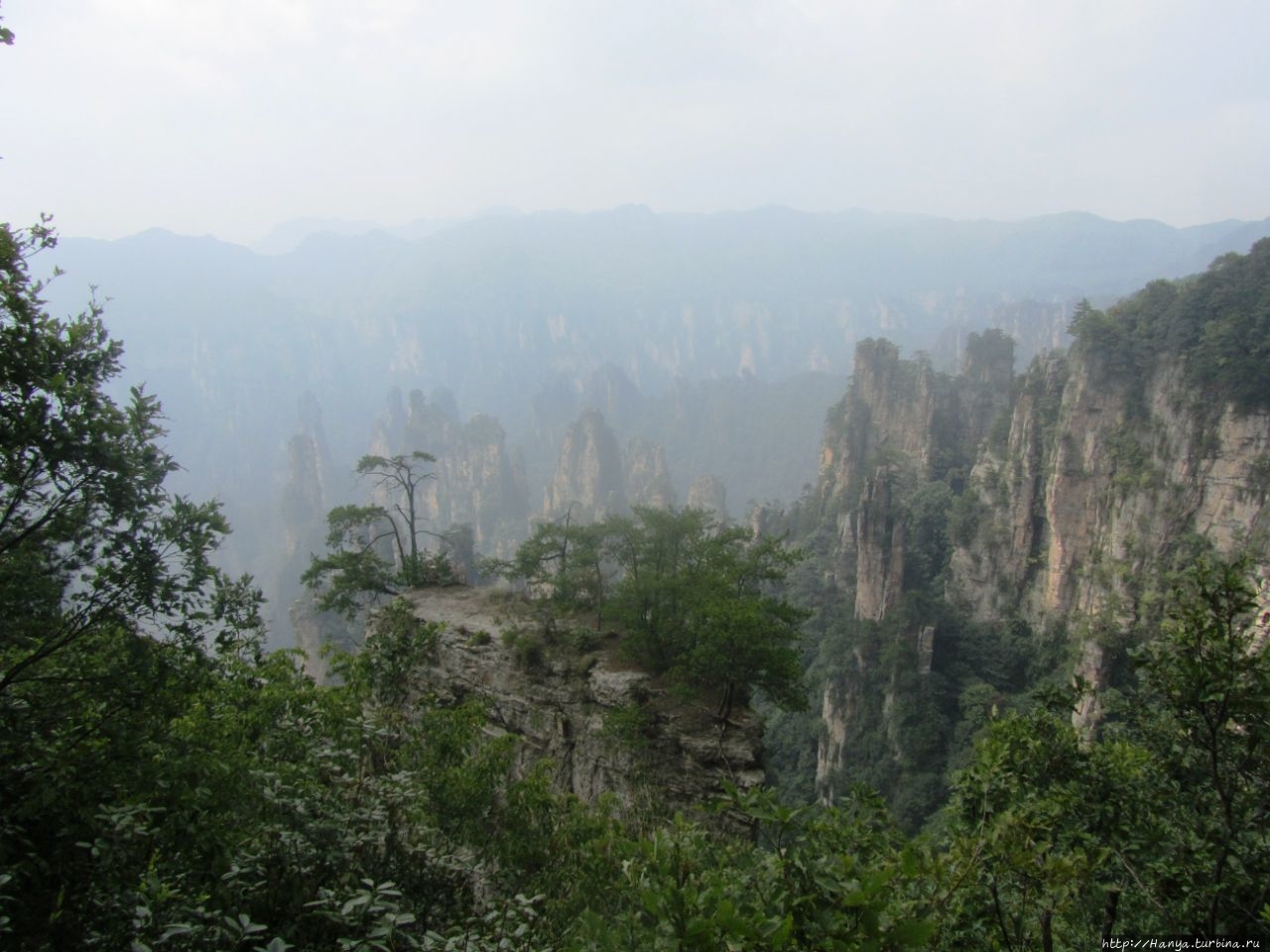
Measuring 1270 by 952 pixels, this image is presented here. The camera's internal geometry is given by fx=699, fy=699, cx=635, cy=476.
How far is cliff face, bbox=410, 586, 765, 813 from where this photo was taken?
451 inches

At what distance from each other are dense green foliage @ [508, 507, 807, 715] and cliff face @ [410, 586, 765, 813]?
1.88 ft

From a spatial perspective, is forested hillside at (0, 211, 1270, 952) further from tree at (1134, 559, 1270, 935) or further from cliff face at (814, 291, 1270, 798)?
cliff face at (814, 291, 1270, 798)

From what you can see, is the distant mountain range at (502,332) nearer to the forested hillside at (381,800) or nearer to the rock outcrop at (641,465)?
the rock outcrop at (641,465)

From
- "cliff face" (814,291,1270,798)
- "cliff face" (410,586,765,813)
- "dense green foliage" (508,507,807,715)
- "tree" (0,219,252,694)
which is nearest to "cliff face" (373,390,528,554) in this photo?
"cliff face" (814,291,1270,798)

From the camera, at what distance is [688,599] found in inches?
498

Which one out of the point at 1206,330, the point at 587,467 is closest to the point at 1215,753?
the point at 1206,330

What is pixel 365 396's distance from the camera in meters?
150

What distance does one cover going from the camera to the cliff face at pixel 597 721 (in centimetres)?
1145

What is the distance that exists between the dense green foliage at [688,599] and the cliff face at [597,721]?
57 centimetres

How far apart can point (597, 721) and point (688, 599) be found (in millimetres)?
2694

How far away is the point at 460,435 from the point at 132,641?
284 feet

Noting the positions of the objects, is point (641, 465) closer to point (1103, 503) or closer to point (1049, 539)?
point (1049, 539)

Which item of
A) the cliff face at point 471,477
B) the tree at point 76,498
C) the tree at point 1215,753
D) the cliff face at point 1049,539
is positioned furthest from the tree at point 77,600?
the cliff face at point 471,477

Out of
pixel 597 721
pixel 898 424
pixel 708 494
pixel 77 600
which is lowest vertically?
pixel 708 494
